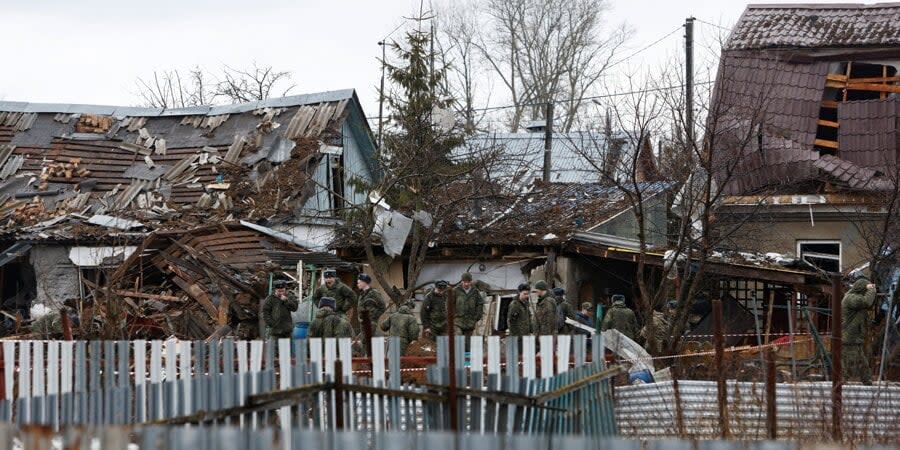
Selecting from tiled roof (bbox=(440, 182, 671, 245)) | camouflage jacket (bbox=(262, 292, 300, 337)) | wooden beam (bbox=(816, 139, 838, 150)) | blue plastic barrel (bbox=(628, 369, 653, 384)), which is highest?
wooden beam (bbox=(816, 139, 838, 150))

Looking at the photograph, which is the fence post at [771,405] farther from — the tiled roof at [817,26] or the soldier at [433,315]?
the tiled roof at [817,26]

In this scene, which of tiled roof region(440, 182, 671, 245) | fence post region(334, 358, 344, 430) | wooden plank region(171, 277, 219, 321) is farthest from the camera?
tiled roof region(440, 182, 671, 245)

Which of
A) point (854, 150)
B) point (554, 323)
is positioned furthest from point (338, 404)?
point (854, 150)

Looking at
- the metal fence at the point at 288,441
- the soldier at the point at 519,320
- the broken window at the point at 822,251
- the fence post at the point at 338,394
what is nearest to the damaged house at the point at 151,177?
the soldier at the point at 519,320

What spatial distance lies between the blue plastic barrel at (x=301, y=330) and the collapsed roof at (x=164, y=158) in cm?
584

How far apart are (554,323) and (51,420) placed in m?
10.7

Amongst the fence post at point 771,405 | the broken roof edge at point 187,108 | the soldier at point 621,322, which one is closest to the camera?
the fence post at point 771,405

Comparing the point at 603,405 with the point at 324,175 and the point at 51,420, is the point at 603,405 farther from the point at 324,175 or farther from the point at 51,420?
the point at 324,175

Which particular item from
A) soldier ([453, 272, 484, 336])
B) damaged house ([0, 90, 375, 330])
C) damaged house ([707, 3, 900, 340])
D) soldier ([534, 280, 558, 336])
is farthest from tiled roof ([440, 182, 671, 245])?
soldier ([534, 280, 558, 336])

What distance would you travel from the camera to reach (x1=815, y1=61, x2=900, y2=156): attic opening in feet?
80.3

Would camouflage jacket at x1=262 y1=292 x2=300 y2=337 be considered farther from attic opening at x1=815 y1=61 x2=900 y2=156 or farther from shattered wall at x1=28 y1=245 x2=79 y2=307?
attic opening at x1=815 y1=61 x2=900 y2=156

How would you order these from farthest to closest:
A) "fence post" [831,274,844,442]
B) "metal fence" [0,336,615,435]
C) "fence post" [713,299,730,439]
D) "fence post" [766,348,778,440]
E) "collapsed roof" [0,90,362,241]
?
"collapsed roof" [0,90,362,241]
"fence post" [713,299,730,439]
"fence post" [831,274,844,442]
"fence post" [766,348,778,440]
"metal fence" [0,336,615,435]

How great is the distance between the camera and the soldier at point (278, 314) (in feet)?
60.6

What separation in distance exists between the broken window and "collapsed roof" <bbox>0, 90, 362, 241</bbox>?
988 centimetres
